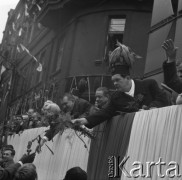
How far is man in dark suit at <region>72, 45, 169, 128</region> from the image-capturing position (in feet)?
19.3

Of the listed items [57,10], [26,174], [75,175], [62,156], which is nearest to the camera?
[75,175]

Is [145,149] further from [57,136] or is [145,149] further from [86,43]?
[86,43]

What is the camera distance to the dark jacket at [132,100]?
5859mm

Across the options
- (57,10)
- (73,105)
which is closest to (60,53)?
(57,10)

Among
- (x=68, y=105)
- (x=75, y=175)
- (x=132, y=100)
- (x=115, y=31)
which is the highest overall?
(x=115, y=31)

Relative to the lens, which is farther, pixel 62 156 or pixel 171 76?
pixel 62 156

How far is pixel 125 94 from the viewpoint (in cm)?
591

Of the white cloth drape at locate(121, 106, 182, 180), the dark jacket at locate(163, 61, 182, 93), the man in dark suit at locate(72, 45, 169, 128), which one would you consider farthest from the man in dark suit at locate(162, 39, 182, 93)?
the man in dark suit at locate(72, 45, 169, 128)

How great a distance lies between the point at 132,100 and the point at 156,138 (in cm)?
110

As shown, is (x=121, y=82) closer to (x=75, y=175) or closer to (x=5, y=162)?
(x=75, y=175)

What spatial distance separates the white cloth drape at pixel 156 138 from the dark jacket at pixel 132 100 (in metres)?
0.49

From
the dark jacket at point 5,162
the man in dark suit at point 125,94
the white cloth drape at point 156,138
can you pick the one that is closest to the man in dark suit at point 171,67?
the white cloth drape at point 156,138

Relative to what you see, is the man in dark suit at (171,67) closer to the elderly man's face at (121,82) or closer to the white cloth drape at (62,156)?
the elderly man's face at (121,82)

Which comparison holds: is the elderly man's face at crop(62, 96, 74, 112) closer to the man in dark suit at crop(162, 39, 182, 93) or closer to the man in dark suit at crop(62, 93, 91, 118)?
the man in dark suit at crop(62, 93, 91, 118)
